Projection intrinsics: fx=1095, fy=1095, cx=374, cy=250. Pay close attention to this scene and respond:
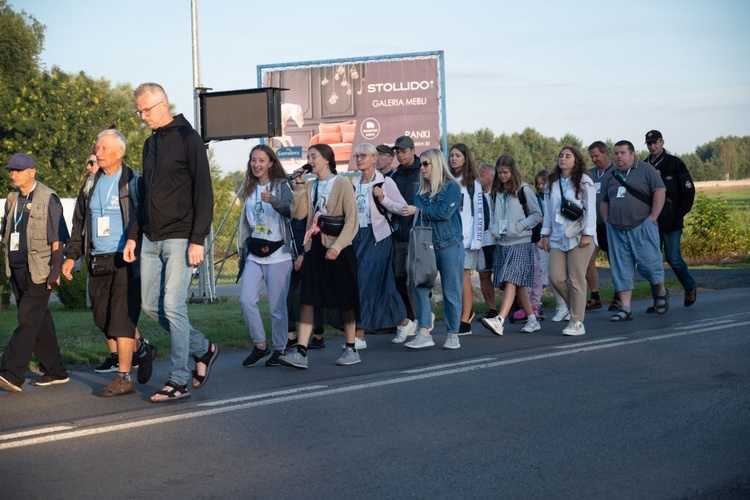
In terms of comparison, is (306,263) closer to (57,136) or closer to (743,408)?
(743,408)

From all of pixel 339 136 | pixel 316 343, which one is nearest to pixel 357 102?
pixel 339 136

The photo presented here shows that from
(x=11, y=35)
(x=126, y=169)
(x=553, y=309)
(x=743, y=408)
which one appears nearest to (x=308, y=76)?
(x=553, y=309)

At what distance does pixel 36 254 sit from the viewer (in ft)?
28.0

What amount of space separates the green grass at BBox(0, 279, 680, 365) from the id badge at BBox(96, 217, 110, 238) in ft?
7.64

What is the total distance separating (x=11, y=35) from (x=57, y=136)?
22.5 ft

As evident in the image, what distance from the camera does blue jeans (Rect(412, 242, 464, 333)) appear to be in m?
10.3

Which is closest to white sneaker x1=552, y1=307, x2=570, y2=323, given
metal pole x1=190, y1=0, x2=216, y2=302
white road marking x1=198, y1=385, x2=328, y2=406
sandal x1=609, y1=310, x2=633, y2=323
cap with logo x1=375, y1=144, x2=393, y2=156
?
sandal x1=609, y1=310, x2=633, y2=323

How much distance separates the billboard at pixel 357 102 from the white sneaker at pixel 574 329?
14721 millimetres

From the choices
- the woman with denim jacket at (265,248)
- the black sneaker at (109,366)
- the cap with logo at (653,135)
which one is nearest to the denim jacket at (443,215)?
the woman with denim jacket at (265,248)

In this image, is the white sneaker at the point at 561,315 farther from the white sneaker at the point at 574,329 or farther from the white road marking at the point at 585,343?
the white road marking at the point at 585,343

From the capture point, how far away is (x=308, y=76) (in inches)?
1040

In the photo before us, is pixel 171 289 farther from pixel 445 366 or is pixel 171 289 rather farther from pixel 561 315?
pixel 561 315

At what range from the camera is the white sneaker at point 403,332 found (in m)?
11.0

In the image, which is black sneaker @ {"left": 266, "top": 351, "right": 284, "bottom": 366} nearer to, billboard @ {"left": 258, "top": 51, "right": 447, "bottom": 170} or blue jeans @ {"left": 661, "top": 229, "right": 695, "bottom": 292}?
blue jeans @ {"left": 661, "top": 229, "right": 695, "bottom": 292}
